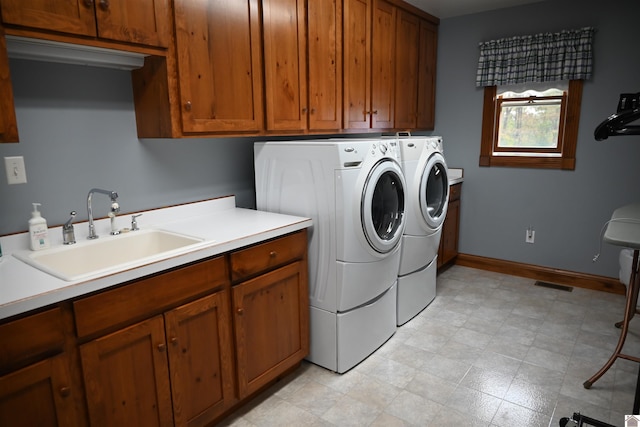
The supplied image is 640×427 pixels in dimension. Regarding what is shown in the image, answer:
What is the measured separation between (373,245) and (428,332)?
907mm

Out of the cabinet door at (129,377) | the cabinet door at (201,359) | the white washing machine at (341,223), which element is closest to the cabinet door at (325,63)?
the white washing machine at (341,223)

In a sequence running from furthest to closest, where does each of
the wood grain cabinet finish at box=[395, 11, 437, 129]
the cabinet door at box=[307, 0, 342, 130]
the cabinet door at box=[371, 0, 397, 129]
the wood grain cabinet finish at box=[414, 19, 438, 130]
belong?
the wood grain cabinet finish at box=[414, 19, 438, 130]
the wood grain cabinet finish at box=[395, 11, 437, 129]
the cabinet door at box=[371, 0, 397, 129]
the cabinet door at box=[307, 0, 342, 130]

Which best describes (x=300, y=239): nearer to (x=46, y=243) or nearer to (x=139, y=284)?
(x=139, y=284)

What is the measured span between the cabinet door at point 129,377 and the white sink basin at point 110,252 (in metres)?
0.26

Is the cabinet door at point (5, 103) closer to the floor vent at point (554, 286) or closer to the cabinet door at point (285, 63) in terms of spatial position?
the cabinet door at point (285, 63)

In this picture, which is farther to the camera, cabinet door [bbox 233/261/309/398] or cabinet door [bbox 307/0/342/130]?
cabinet door [bbox 307/0/342/130]

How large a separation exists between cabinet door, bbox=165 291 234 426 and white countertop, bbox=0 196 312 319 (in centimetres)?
23

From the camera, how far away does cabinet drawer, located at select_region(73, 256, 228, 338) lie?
1389mm

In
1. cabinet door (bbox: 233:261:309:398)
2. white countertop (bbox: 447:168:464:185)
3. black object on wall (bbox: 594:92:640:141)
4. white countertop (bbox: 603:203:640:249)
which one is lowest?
cabinet door (bbox: 233:261:309:398)

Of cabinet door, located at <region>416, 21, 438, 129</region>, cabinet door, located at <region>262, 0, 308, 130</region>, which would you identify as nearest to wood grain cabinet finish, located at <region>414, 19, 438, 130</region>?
cabinet door, located at <region>416, 21, 438, 129</region>

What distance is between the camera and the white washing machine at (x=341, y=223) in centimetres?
225

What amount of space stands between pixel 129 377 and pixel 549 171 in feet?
11.9

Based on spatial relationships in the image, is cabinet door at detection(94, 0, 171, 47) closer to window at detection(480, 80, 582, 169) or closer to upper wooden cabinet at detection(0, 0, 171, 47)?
upper wooden cabinet at detection(0, 0, 171, 47)

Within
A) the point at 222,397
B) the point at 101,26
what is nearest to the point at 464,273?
the point at 222,397
